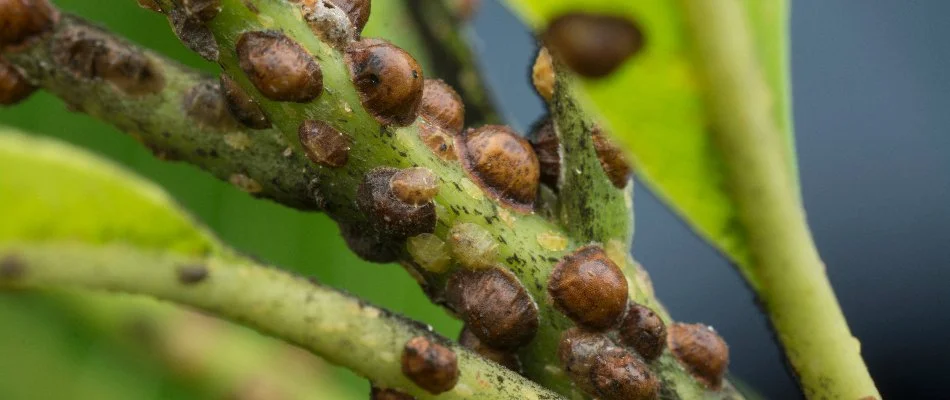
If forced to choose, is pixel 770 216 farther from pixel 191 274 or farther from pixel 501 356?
pixel 191 274

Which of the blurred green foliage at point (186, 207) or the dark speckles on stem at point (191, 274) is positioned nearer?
the dark speckles on stem at point (191, 274)

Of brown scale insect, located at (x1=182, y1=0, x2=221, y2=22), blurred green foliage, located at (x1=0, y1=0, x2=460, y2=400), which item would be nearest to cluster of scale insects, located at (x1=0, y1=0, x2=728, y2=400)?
brown scale insect, located at (x1=182, y1=0, x2=221, y2=22)

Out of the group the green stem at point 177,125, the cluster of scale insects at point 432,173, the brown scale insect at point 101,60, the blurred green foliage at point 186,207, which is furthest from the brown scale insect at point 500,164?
the blurred green foliage at point 186,207

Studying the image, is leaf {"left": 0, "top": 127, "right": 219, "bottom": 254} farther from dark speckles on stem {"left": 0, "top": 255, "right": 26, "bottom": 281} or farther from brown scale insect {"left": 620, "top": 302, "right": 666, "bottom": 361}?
brown scale insect {"left": 620, "top": 302, "right": 666, "bottom": 361}

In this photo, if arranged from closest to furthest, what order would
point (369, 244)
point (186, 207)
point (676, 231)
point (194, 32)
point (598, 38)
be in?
1. point (598, 38)
2. point (194, 32)
3. point (369, 244)
4. point (186, 207)
5. point (676, 231)

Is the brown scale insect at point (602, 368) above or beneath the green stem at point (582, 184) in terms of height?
beneath

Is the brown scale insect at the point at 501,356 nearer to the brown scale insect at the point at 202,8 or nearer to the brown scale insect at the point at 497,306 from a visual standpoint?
the brown scale insect at the point at 497,306

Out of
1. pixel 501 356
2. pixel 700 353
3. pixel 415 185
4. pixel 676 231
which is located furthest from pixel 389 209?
pixel 676 231
